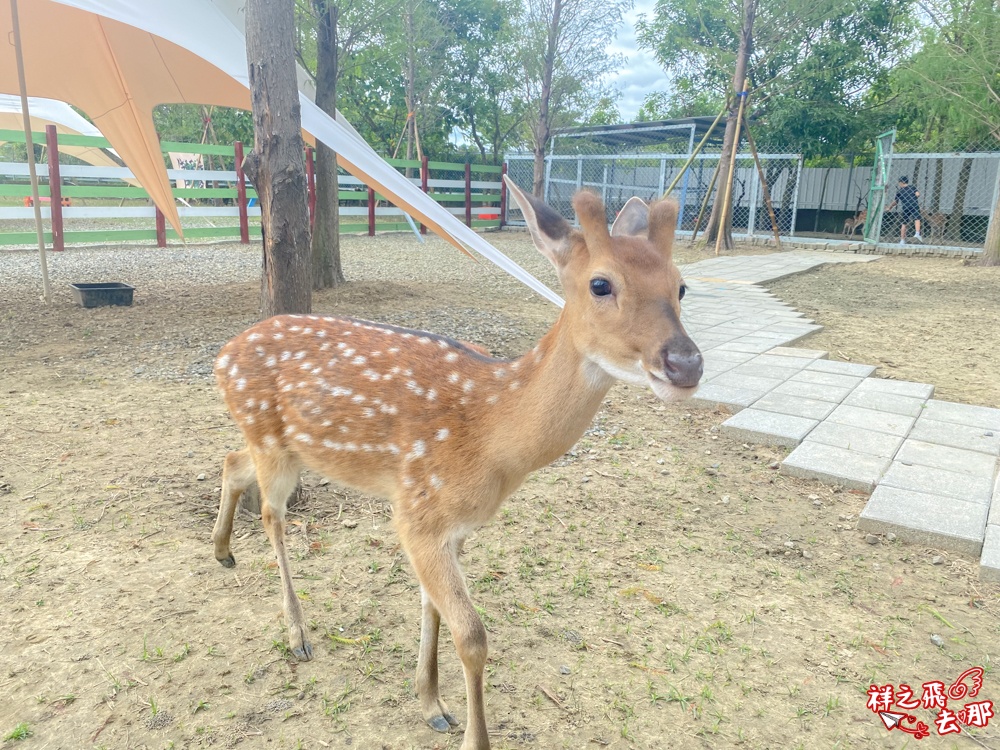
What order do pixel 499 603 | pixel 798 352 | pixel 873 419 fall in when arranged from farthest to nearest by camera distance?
pixel 798 352, pixel 873 419, pixel 499 603

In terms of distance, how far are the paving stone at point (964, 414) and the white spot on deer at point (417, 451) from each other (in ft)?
13.6

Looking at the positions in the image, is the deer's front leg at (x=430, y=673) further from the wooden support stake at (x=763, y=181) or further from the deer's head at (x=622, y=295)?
the wooden support stake at (x=763, y=181)

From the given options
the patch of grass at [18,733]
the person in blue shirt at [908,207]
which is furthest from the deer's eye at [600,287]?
the person in blue shirt at [908,207]

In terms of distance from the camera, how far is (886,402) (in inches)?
196

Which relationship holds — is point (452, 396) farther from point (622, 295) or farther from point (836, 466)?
point (836, 466)

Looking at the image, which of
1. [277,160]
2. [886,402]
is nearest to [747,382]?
[886,402]

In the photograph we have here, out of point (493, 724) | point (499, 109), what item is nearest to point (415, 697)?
point (493, 724)

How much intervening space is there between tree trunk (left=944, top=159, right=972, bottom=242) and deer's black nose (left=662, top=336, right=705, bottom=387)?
1825 centimetres

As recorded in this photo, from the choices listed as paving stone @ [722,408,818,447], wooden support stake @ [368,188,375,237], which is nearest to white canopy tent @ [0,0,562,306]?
paving stone @ [722,408,818,447]

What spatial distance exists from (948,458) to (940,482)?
402 millimetres

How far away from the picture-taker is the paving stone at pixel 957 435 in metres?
4.17

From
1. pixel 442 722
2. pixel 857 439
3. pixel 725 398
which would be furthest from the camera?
pixel 725 398

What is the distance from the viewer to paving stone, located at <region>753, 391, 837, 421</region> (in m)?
4.77

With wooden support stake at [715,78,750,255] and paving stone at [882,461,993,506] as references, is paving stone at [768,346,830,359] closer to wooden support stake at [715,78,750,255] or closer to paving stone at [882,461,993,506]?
paving stone at [882,461,993,506]
